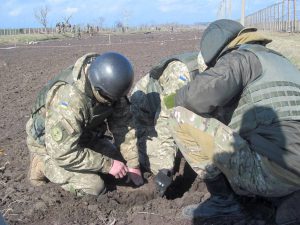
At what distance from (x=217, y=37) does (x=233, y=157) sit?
3.30 ft

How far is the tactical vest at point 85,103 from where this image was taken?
4.45 meters

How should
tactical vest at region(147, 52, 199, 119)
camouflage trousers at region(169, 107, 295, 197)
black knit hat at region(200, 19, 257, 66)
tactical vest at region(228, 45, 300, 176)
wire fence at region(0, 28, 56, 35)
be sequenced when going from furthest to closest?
wire fence at region(0, 28, 56, 35) → tactical vest at region(147, 52, 199, 119) → black knit hat at region(200, 19, 257, 66) → camouflage trousers at region(169, 107, 295, 197) → tactical vest at region(228, 45, 300, 176)

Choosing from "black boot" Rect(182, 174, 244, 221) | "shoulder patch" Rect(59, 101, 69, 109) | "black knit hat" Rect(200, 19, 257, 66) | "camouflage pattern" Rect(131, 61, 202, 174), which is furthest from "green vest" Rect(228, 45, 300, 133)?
"shoulder patch" Rect(59, 101, 69, 109)

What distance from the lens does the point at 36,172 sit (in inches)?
202

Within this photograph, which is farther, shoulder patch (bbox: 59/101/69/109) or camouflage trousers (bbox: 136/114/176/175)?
camouflage trousers (bbox: 136/114/176/175)

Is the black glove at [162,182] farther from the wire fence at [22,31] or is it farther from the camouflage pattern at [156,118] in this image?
the wire fence at [22,31]

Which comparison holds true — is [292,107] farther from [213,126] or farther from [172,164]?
[172,164]

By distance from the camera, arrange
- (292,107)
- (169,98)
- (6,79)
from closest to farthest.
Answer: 1. (292,107)
2. (169,98)
3. (6,79)

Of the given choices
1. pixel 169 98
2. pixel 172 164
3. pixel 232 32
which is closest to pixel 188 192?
pixel 172 164

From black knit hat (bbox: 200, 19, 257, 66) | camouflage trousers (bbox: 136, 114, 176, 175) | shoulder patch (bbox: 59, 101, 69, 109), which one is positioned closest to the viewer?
black knit hat (bbox: 200, 19, 257, 66)

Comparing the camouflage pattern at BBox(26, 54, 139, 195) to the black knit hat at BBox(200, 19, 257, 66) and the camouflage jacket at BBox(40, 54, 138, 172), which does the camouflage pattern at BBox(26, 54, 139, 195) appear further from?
the black knit hat at BBox(200, 19, 257, 66)

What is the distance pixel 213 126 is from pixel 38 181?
2269mm

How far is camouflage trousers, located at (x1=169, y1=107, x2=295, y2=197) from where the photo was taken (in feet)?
12.5

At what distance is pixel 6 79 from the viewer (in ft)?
45.6
